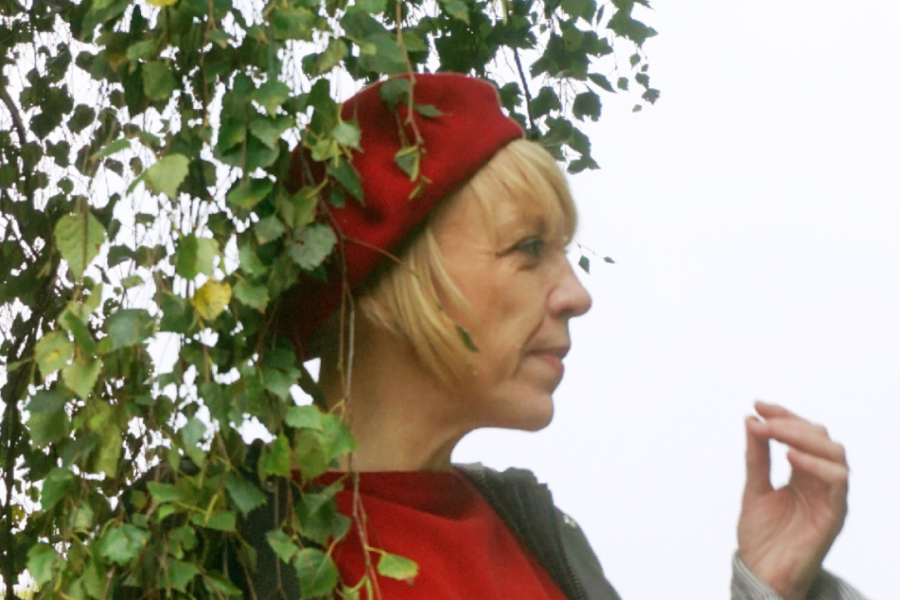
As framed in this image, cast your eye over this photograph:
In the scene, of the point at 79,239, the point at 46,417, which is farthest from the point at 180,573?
the point at 79,239

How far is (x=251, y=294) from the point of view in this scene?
99 cm

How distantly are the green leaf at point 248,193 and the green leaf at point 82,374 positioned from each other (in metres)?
0.17

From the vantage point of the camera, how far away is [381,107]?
1.12 m

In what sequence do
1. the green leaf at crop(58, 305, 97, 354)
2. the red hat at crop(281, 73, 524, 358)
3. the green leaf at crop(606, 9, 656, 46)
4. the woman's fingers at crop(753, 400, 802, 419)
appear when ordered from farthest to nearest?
1. the green leaf at crop(606, 9, 656, 46)
2. the woman's fingers at crop(753, 400, 802, 419)
3. the red hat at crop(281, 73, 524, 358)
4. the green leaf at crop(58, 305, 97, 354)

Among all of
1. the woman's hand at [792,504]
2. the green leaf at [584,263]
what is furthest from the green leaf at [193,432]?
the green leaf at [584,263]

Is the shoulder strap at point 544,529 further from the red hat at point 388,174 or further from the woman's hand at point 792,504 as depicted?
the red hat at point 388,174

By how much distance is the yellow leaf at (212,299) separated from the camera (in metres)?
→ 0.97

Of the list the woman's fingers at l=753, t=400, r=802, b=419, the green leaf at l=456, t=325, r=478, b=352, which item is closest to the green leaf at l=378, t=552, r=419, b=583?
the green leaf at l=456, t=325, r=478, b=352

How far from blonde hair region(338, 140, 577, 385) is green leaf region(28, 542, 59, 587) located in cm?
34

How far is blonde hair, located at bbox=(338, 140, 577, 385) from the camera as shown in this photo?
1099mm

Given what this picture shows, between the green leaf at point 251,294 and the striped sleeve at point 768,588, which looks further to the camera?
the striped sleeve at point 768,588

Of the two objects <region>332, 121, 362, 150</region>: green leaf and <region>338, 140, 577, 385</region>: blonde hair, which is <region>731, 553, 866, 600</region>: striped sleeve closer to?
<region>338, 140, 577, 385</region>: blonde hair

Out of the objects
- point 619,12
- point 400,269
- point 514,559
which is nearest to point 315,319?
point 400,269

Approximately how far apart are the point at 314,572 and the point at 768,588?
1.51ft
